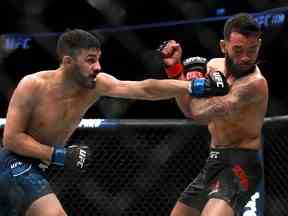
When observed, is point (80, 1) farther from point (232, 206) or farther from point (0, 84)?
point (232, 206)

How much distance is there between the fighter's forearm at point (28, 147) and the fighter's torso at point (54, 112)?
0.09m

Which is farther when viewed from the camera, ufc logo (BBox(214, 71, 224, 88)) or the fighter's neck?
the fighter's neck

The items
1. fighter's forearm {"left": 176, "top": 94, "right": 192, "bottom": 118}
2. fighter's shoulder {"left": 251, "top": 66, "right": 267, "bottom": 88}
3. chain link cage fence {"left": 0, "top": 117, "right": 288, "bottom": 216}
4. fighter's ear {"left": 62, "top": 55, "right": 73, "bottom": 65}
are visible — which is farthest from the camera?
chain link cage fence {"left": 0, "top": 117, "right": 288, "bottom": 216}

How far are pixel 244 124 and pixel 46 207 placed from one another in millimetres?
743

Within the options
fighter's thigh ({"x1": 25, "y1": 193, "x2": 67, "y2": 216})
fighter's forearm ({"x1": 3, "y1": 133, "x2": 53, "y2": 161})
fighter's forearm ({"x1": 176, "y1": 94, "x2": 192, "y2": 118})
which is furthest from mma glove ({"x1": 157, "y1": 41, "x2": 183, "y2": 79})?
fighter's thigh ({"x1": 25, "y1": 193, "x2": 67, "y2": 216})

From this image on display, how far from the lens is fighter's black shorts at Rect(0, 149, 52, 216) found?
2.85 meters

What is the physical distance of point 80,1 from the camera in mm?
3646

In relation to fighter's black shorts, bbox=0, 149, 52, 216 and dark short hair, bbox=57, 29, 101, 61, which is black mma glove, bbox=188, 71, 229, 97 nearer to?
dark short hair, bbox=57, 29, 101, 61

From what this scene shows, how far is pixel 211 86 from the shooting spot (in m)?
2.84

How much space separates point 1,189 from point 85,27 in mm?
1073

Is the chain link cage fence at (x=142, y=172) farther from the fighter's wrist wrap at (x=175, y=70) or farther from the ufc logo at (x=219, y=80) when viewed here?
the ufc logo at (x=219, y=80)

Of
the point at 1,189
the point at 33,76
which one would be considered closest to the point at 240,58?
the point at 33,76

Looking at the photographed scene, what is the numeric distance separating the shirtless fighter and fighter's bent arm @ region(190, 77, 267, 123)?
5 centimetres

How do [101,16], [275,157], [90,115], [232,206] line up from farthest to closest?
[90,115] < [101,16] < [275,157] < [232,206]
